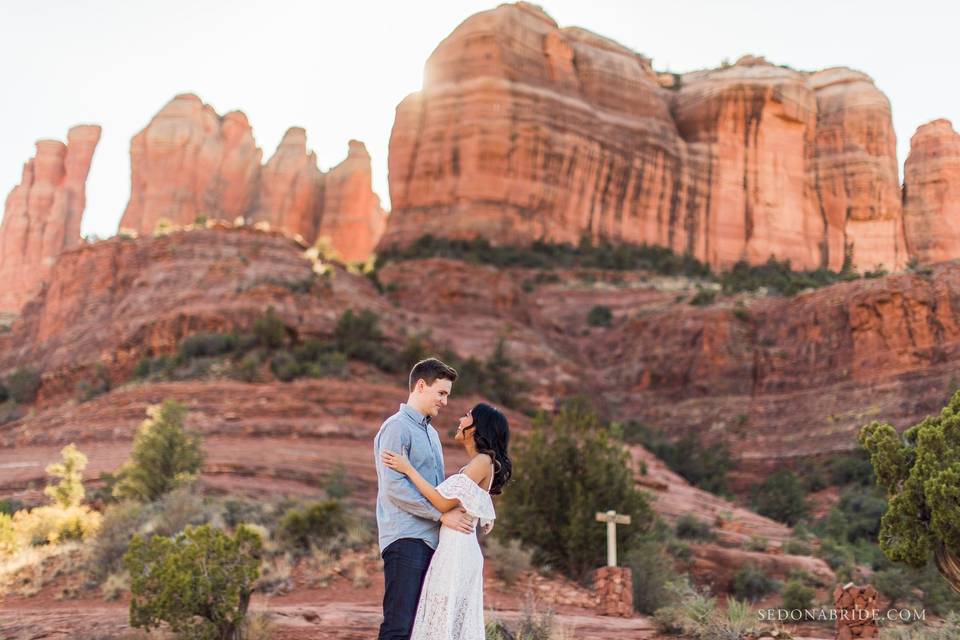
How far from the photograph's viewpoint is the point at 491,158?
200ft

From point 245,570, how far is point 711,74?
233ft

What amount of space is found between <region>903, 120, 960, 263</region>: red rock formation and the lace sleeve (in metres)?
70.1

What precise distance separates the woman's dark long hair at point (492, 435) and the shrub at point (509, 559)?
9078mm

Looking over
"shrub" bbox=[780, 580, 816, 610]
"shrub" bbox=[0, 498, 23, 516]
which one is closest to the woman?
"shrub" bbox=[780, 580, 816, 610]

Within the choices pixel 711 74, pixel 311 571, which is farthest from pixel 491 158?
pixel 311 571

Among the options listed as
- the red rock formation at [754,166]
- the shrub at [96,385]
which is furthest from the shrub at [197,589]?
the red rock formation at [754,166]

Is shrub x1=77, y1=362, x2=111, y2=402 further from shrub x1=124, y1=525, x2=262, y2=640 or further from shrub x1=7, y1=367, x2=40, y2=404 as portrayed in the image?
shrub x1=124, y1=525, x2=262, y2=640

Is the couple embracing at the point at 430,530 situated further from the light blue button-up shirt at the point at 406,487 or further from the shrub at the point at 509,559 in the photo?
the shrub at the point at 509,559

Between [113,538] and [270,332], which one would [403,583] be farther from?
[270,332]

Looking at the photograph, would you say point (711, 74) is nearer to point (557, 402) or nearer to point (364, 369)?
point (557, 402)

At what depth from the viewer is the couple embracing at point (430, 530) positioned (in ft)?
16.9

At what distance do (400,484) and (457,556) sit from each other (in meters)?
0.47

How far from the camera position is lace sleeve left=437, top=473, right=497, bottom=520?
205 inches

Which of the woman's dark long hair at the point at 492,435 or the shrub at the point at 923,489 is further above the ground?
the woman's dark long hair at the point at 492,435
